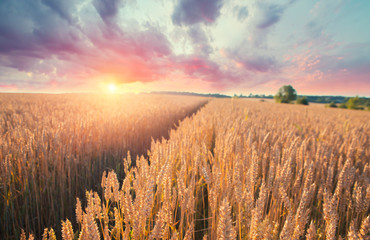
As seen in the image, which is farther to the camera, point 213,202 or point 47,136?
point 47,136

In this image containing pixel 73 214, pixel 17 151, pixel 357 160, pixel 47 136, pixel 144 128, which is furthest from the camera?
pixel 144 128

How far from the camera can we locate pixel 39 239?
1.83 meters

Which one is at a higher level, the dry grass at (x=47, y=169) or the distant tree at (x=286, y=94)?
the distant tree at (x=286, y=94)

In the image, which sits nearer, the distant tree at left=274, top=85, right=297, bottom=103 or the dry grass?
the dry grass

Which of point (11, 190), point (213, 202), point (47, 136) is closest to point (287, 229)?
point (213, 202)

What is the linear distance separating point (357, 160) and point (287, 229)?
252 cm

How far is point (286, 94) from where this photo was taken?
68188mm

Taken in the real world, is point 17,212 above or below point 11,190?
below

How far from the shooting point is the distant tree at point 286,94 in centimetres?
6688

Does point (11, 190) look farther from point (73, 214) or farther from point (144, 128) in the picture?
point (144, 128)

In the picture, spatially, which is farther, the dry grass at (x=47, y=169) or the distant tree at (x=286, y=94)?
the distant tree at (x=286, y=94)

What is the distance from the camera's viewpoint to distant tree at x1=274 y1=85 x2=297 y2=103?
6688 centimetres

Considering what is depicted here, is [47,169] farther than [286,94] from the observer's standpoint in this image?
No

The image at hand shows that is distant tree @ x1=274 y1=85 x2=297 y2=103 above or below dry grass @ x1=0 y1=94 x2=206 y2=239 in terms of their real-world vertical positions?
above
